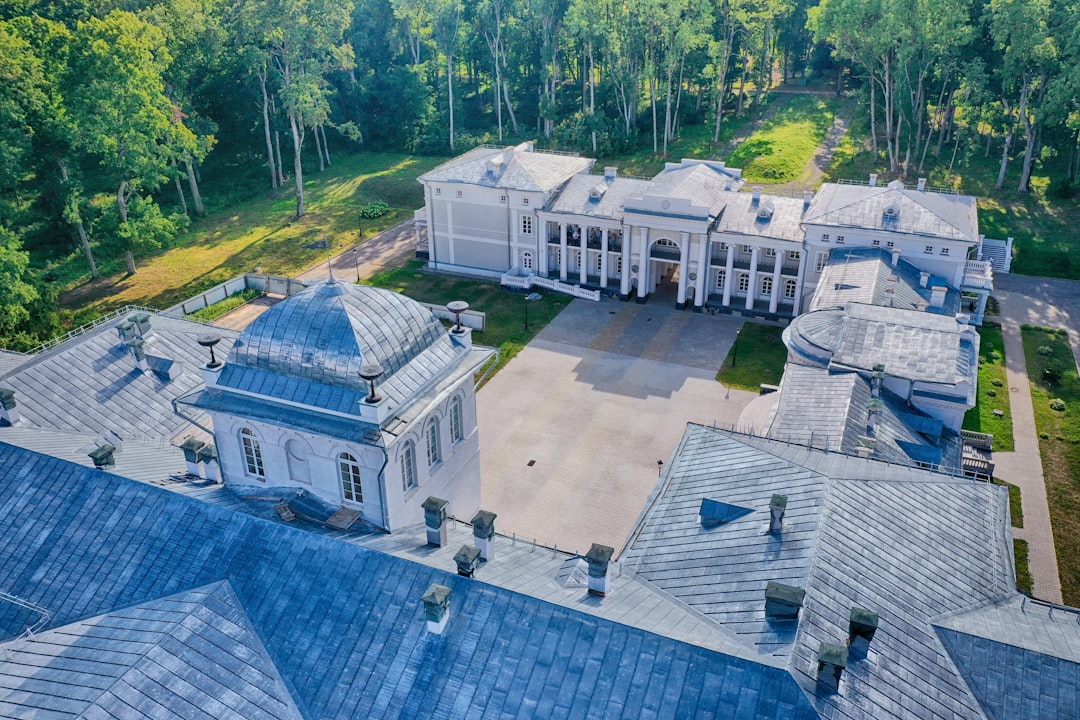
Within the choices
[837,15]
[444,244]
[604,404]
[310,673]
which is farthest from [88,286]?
[837,15]

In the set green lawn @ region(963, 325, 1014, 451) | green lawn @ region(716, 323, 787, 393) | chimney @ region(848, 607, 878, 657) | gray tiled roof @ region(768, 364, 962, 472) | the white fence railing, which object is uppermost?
chimney @ region(848, 607, 878, 657)

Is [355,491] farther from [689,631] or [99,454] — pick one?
[689,631]

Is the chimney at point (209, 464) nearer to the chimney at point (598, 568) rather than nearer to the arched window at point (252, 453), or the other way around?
the arched window at point (252, 453)

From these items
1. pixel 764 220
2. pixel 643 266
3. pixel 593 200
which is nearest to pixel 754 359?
pixel 764 220

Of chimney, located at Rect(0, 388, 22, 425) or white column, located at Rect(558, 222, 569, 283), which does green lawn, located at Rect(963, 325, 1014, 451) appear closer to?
white column, located at Rect(558, 222, 569, 283)

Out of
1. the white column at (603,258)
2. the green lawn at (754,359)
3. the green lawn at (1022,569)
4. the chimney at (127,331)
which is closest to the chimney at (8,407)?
the chimney at (127,331)

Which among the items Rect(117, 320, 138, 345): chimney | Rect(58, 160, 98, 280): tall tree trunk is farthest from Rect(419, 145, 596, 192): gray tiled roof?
Rect(117, 320, 138, 345): chimney
